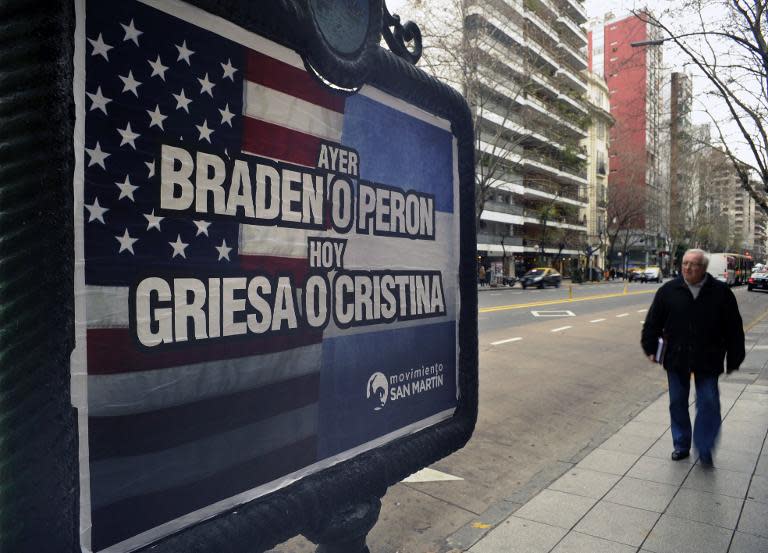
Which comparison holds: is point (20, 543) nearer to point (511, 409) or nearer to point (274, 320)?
point (274, 320)

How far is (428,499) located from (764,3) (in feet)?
40.5

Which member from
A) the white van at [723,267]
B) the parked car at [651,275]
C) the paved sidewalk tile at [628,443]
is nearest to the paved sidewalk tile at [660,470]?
the paved sidewalk tile at [628,443]

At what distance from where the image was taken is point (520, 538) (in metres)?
3.37

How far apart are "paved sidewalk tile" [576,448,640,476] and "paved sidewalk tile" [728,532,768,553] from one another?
109 cm

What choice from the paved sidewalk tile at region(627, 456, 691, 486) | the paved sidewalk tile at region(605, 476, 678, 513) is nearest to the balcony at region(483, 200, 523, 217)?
the paved sidewalk tile at region(627, 456, 691, 486)

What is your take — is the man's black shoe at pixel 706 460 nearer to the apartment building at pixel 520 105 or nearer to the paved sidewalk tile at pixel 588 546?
the paved sidewalk tile at pixel 588 546

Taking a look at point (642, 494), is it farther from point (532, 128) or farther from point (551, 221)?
point (551, 221)

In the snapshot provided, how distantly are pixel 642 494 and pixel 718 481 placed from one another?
2.35 feet

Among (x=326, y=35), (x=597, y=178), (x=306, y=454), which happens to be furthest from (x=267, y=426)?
(x=597, y=178)

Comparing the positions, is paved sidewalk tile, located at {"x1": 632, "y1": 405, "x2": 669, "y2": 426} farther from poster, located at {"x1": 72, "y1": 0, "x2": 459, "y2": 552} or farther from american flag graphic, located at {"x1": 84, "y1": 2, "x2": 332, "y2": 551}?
american flag graphic, located at {"x1": 84, "y1": 2, "x2": 332, "y2": 551}

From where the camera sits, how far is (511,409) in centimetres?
660

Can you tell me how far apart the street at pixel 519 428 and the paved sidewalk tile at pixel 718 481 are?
0.87 m

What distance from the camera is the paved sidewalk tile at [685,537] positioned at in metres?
3.23

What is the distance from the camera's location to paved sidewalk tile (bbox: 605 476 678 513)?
3.85 meters
